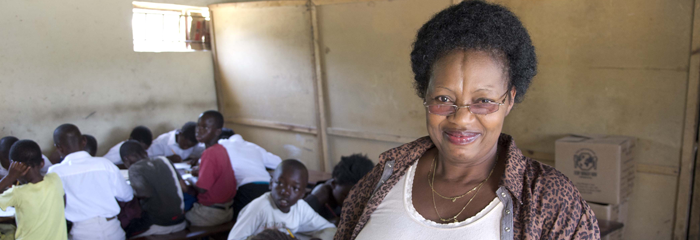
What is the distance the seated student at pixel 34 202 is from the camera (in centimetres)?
267

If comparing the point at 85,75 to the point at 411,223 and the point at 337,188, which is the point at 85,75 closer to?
the point at 337,188

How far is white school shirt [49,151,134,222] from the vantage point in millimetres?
3113

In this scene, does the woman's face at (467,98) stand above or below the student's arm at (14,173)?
above

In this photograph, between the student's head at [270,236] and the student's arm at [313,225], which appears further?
the student's arm at [313,225]

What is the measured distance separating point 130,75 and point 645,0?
4918 mm

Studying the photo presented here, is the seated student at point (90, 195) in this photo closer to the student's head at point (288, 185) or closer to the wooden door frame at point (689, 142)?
the student's head at point (288, 185)

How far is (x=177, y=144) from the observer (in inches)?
202

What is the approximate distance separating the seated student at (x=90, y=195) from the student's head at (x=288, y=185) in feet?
3.99

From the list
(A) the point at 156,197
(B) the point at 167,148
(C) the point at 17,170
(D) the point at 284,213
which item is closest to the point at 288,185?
(D) the point at 284,213

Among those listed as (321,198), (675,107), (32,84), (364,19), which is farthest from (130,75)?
(675,107)

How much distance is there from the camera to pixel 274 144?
19.0 ft

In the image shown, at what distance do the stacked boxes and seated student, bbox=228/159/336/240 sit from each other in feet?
5.32

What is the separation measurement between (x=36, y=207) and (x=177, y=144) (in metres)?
2.44

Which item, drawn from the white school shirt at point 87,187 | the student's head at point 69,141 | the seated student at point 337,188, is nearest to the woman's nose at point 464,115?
the seated student at point 337,188
